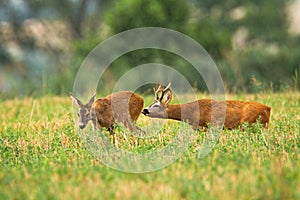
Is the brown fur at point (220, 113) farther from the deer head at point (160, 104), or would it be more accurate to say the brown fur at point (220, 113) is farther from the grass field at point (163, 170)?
the grass field at point (163, 170)

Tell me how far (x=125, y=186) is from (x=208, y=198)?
97 centimetres

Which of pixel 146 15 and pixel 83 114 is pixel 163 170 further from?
pixel 146 15

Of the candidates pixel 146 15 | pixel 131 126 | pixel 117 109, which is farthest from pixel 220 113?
pixel 146 15

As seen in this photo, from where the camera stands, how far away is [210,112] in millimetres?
10164

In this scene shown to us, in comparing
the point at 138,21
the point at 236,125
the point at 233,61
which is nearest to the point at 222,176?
the point at 236,125

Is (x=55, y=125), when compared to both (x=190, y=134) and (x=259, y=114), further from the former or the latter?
(x=259, y=114)

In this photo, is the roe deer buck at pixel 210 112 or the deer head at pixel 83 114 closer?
the deer head at pixel 83 114

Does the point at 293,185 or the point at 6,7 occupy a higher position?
the point at 6,7

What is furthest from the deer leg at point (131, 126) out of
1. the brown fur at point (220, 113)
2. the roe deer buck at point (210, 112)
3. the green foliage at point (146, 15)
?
the green foliage at point (146, 15)

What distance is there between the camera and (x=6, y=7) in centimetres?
3903

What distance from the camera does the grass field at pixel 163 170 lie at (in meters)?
6.13

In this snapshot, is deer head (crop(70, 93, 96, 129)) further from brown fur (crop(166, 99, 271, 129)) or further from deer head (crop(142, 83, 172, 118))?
brown fur (crop(166, 99, 271, 129))

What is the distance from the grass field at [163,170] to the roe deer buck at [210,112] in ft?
1.13

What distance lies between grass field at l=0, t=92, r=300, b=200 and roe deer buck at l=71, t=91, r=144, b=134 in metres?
0.41
